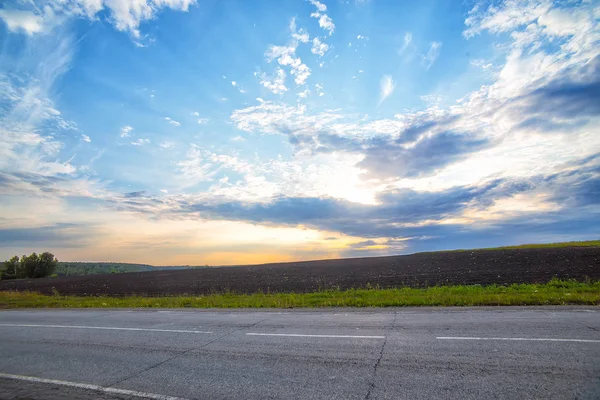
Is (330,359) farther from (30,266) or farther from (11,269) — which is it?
(11,269)

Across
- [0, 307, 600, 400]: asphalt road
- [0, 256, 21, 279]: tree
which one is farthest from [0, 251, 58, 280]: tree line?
[0, 307, 600, 400]: asphalt road

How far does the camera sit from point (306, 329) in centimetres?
938

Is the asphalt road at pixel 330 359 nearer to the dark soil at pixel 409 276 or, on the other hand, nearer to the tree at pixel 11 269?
the dark soil at pixel 409 276

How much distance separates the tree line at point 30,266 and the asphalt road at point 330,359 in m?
102

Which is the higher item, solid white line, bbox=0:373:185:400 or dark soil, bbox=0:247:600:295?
dark soil, bbox=0:247:600:295

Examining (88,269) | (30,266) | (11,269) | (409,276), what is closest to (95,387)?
(409,276)

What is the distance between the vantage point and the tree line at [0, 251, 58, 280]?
296ft

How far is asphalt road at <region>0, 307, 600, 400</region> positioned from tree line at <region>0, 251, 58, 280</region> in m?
102

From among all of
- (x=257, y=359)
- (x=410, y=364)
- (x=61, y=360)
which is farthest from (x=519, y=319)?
(x=61, y=360)

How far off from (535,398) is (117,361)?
7961 mm

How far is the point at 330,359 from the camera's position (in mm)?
6430

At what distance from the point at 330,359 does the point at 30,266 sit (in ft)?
371

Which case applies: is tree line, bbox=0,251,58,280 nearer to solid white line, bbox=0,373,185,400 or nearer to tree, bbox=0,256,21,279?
tree, bbox=0,256,21,279

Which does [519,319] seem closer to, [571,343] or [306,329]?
[571,343]
